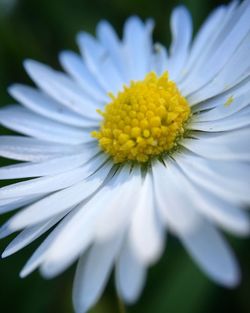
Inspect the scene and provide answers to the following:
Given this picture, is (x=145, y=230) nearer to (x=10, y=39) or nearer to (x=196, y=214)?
(x=196, y=214)

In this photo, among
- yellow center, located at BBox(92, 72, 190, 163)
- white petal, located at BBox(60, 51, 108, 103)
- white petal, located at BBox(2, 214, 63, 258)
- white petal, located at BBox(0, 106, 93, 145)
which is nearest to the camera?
white petal, located at BBox(2, 214, 63, 258)

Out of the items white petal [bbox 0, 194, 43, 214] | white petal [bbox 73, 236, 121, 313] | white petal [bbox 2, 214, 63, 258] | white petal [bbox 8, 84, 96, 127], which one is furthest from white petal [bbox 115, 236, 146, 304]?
white petal [bbox 8, 84, 96, 127]

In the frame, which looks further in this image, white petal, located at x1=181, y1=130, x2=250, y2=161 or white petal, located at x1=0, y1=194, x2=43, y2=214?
white petal, located at x1=0, y1=194, x2=43, y2=214

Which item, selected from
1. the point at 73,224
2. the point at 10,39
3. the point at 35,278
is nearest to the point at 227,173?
the point at 73,224

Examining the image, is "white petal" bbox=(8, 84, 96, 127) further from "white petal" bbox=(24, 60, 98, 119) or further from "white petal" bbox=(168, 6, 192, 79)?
"white petal" bbox=(168, 6, 192, 79)

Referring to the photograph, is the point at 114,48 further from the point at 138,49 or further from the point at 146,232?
the point at 146,232

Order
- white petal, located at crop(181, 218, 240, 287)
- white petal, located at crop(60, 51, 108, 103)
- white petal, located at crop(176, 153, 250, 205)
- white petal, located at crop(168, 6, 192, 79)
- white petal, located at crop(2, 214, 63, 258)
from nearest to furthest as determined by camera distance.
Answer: white petal, located at crop(181, 218, 240, 287), white petal, located at crop(176, 153, 250, 205), white petal, located at crop(2, 214, 63, 258), white petal, located at crop(168, 6, 192, 79), white petal, located at crop(60, 51, 108, 103)

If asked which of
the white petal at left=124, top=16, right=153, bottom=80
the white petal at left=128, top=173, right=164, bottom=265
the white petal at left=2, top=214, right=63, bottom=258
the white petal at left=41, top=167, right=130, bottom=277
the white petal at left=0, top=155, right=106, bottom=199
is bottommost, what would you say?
the white petal at left=128, top=173, right=164, bottom=265

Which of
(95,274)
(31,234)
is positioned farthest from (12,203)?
(95,274)
